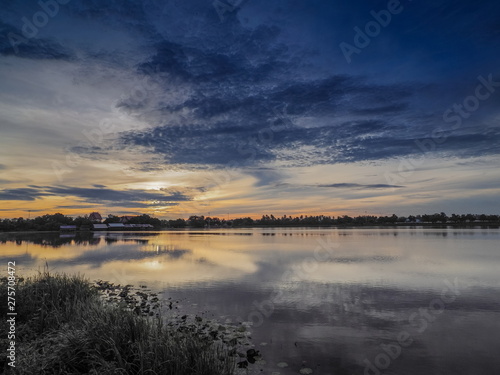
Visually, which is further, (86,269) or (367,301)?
(86,269)

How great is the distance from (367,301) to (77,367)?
48.6 ft

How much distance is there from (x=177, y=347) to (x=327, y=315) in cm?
929

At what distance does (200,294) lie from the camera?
19.9 metres

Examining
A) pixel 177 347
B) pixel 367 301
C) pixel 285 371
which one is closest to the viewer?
pixel 177 347

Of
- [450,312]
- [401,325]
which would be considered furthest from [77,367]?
[450,312]

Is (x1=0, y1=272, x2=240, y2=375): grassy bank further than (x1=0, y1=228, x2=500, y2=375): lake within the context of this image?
No

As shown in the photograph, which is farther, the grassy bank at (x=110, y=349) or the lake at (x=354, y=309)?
the lake at (x=354, y=309)

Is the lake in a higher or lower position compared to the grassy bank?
lower

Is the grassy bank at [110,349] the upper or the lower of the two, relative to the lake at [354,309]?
upper

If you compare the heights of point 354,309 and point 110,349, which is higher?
point 110,349

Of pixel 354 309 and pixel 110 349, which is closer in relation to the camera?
pixel 110 349

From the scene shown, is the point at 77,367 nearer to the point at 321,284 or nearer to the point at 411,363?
the point at 411,363

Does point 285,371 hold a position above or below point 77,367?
below

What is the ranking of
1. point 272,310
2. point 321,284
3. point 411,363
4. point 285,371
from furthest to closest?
point 321,284
point 272,310
point 411,363
point 285,371
